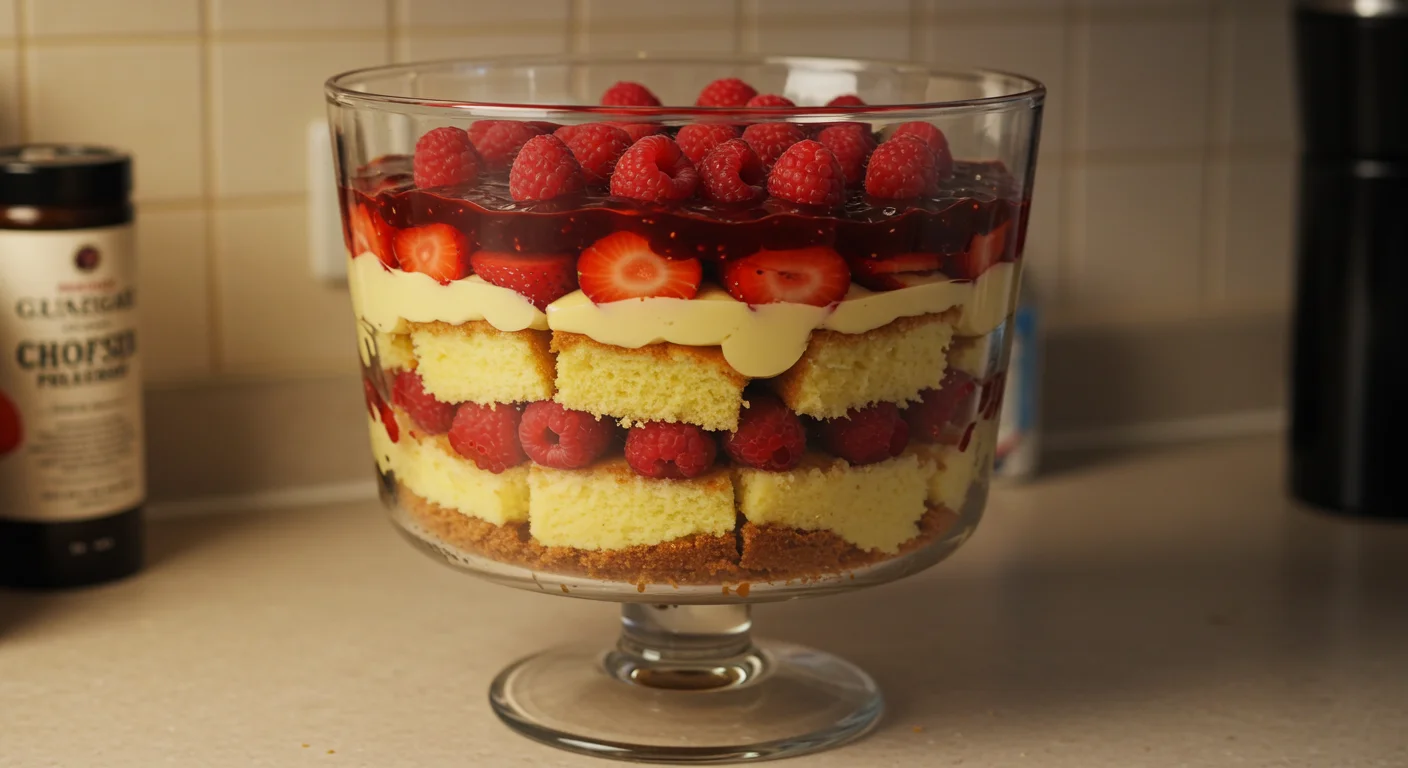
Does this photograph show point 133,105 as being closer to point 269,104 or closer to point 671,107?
point 269,104

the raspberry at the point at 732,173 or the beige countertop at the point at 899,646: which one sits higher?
the raspberry at the point at 732,173

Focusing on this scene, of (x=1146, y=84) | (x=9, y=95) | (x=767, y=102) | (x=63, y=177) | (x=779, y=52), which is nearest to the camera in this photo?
(x=767, y=102)

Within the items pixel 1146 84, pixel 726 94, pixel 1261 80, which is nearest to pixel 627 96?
pixel 726 94

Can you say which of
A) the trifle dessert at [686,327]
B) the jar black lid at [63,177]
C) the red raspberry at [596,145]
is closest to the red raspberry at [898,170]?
the trifle dessert at [686,327]

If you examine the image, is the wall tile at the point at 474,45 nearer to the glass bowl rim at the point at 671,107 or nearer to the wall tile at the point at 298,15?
the wall tile at the point at 298,15

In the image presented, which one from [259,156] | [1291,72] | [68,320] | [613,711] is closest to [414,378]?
[613,711]

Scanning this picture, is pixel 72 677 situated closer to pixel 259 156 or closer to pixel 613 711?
pixel 613 711

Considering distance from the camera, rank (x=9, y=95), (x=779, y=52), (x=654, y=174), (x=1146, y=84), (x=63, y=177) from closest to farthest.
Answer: (x=654, y=174) < (x=63, y=177) < (x=9, y=95) < (x=779, y=52) < (x=1146, y=84)
